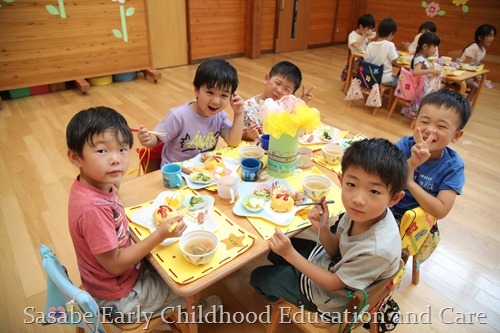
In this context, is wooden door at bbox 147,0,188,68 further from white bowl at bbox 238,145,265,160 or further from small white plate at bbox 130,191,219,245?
small white plate at bbox 130,191,219,245

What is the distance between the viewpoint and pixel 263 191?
1403mm

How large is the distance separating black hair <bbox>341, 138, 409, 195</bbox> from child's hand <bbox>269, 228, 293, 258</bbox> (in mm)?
332

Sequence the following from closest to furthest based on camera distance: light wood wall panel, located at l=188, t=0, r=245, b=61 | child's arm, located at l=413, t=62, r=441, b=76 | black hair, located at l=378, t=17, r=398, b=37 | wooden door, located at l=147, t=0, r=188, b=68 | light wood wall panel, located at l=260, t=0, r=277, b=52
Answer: child's arm, located at l=413, t=62, r=441, b=76
black hair, located at l=378, t=17, r=398, b=37
wooden door, located at l=147, t=0, r=188, b=68
light wood wall panel, located at l=188, t=0, r=245, b=61
light wood wall panel, located at l=260, t=0, r=277, b=52

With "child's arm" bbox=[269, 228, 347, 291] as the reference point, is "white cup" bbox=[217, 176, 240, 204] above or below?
above

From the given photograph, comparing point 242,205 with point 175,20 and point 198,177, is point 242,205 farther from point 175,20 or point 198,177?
point 175,20

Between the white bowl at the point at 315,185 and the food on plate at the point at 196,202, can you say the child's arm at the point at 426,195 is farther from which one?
the food on plate at the point at 196,202

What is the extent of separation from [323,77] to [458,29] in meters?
3.16

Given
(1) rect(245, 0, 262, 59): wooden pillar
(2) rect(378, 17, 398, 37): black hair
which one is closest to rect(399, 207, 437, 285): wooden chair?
(2) rect(378, 17, 398, 37): black hair

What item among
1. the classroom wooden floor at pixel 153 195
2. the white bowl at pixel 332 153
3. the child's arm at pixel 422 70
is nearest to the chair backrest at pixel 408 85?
the child's arm at pixel 422 70

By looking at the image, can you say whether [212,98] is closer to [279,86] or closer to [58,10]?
[279,86]

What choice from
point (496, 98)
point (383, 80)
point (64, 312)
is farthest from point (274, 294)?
point (496, 98)

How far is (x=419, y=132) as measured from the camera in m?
1.44

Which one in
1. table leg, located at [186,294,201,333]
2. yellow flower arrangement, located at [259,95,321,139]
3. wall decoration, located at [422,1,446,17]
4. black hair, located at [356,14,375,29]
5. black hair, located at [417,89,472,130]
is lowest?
table leg, located at [186,294,201,333]

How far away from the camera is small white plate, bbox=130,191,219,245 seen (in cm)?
120
